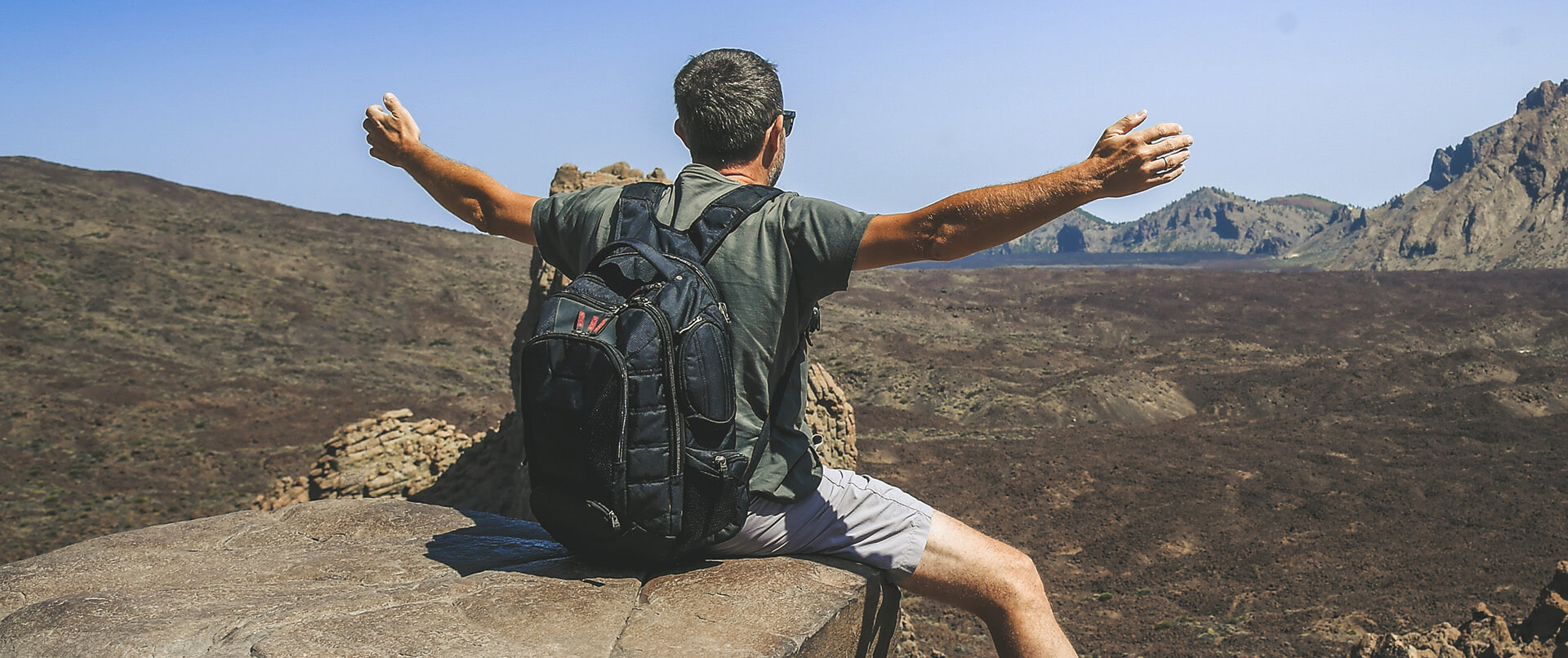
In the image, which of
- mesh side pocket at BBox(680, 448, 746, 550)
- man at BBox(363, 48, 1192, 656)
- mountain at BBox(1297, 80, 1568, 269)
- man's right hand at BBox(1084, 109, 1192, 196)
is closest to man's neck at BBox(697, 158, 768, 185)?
man at BBox(363, 48, 1192, 656)

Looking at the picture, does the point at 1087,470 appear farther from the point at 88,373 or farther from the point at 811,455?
the point at 88,373

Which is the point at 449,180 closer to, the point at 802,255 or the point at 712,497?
the point at 802,255

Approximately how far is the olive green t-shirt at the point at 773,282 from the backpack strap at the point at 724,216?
2cm

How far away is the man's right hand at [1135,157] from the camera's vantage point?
226cm

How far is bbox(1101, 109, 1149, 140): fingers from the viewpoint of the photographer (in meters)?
2.29

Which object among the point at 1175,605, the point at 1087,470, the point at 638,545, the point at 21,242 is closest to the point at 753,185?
the point at 638,545

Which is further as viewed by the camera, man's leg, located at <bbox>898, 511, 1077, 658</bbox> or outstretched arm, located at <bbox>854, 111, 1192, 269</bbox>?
man's leg, located at <bbox>898, 511, 1077, 658</bbox>

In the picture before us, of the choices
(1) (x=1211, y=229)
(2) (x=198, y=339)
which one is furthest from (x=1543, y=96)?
(2) (x=198, y=339)

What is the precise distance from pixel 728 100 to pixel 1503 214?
82.9m

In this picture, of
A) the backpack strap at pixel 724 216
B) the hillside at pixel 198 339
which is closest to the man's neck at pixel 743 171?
the backpack strap at pixel 724 216

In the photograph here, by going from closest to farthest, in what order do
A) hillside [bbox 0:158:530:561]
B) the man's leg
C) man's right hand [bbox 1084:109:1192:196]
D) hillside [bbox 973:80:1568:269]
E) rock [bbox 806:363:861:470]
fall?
man's right hand [bbox 1084:109:1192:196] < the man's leg < rock [bbox 806:363:861:470] < hillside [bbox 0:158:530:561] < hillside [bbox 973:80:1568:269]

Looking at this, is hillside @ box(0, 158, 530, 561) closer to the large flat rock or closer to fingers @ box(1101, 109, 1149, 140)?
the large flat rock

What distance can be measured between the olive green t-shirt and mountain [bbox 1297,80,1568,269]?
71.8 m

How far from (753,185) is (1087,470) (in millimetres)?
15178
